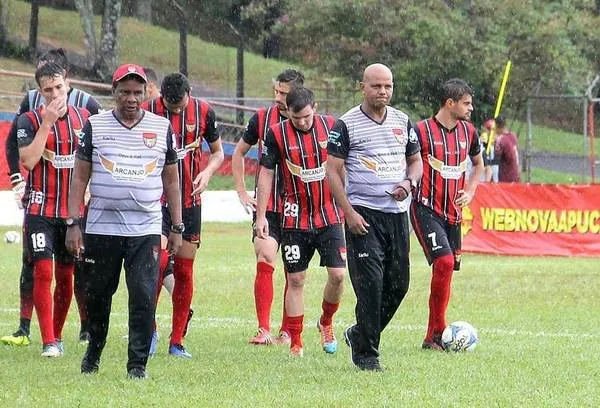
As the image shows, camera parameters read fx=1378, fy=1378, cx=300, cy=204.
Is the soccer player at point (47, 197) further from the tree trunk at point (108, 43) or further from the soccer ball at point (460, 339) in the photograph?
the tree trunk at point (108, 43)

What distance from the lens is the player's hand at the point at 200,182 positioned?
1075 cm

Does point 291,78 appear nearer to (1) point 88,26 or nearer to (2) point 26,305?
(2) point 26,305

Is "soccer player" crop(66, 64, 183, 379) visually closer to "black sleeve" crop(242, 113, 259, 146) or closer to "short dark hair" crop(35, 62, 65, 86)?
"short dark hair" crop(35, 62, 65, 86)

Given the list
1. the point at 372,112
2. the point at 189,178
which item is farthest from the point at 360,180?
the point at 189,178

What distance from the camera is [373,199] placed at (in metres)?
9.70

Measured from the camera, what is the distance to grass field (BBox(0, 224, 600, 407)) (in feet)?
27.1

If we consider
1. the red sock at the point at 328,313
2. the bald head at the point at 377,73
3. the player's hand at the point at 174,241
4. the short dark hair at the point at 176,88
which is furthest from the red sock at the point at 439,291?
the player's hand at the point at 174,241

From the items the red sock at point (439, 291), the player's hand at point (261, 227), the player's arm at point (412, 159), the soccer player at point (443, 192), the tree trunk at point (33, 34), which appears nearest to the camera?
the player's arm at point (412, 159)

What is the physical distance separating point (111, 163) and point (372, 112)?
200cm

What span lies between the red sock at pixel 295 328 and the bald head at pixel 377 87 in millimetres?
1991

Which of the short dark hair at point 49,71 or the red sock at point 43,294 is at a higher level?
the short dark hair at point 49,71

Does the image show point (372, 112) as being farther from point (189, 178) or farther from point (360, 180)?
point (189, 178)

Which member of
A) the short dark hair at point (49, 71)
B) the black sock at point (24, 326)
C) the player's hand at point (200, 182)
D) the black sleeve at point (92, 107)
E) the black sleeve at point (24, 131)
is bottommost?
→ the black sock at point (24, 326)

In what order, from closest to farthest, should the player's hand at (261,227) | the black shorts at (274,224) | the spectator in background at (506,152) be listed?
the player's hand at (261,227)
the black shorts at (274,224)
the spectator in background at (506,152)
